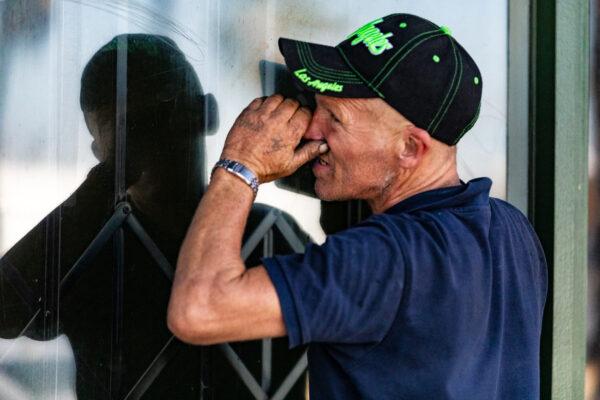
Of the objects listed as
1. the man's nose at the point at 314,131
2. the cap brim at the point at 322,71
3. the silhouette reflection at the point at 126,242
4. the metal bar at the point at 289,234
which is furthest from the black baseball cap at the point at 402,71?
the metal bar at the point at 289,234

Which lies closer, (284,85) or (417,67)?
(417,67)

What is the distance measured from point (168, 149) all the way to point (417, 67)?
0.61 m

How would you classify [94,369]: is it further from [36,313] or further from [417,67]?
[417,67]

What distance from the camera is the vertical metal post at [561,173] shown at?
2213 mm

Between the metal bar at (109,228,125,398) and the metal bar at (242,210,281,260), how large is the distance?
31 centimetres

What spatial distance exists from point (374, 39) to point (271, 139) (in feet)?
0.99

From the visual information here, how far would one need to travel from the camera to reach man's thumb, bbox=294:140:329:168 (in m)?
1.69

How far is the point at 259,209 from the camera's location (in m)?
1.95

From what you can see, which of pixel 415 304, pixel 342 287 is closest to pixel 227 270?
pixel 342 287

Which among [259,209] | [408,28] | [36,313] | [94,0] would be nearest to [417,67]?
[408,28]

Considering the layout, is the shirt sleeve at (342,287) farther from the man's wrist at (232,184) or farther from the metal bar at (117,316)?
the metal bar at (117,316)

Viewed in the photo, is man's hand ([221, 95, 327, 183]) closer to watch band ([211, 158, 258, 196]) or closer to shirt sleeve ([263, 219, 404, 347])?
watch band ([211, 158, 258, 196])

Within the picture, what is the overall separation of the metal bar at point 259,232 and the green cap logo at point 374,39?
→ 0.52 m

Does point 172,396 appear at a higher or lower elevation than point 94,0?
lower
